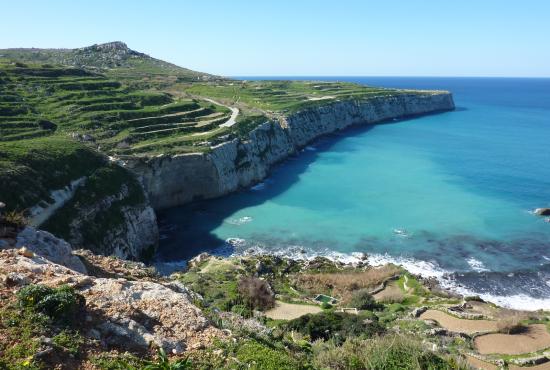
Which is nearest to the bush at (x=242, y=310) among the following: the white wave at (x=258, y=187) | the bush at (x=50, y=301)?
the bush at (x=50, y=301)

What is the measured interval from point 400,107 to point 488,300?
118860 millimetres

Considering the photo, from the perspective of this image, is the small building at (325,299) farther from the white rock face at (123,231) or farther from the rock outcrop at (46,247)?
the rock outcrop at (46,247)

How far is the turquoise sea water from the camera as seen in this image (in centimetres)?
3884

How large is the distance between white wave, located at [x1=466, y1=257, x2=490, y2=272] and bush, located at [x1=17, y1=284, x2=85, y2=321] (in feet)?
118

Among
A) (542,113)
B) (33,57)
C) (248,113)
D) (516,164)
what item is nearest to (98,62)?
(33,57)

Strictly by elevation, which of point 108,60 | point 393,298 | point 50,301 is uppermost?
point 108,60

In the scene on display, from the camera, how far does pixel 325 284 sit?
3509 centimetres

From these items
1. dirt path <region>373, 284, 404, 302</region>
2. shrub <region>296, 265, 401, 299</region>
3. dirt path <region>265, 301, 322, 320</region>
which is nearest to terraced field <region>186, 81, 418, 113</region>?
shrub <region>296, 265, 401, 299</region>

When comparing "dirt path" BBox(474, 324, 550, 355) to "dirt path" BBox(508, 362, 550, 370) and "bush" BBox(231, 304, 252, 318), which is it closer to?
"dirt path" BBox(508, 362, 550, 370)

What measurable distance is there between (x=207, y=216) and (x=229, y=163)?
11.9m

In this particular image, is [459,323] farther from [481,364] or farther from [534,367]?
[481,364]

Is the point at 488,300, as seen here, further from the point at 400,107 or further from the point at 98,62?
the point at 98,62

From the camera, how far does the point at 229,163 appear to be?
201 ft

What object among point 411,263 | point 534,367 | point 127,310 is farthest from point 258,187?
point 127,310
